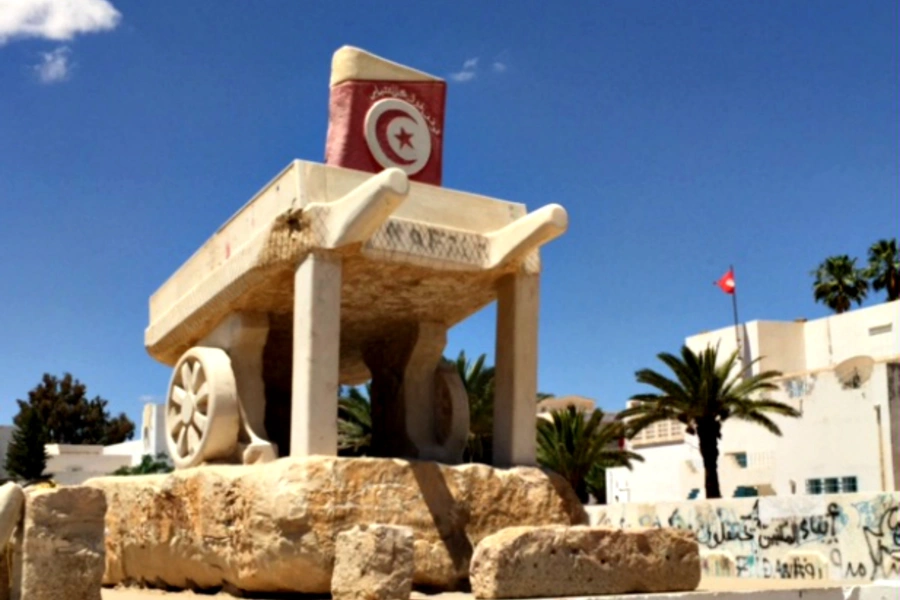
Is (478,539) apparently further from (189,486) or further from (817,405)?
(817,405)

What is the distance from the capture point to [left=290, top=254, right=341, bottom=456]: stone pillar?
1155 cm

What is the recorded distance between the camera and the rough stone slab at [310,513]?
425 inches

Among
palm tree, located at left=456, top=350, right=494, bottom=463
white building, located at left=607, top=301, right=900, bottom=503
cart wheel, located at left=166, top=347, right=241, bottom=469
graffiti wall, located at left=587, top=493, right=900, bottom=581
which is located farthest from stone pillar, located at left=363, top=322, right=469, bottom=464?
white building, located at left=607, top=301, right=900, bottom=503

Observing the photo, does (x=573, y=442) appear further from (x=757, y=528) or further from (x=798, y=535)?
(x=798, y=535)

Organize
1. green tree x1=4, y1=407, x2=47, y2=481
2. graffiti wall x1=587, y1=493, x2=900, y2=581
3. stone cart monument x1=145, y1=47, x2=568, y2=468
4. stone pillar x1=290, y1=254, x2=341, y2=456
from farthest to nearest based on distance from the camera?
green tree x1=4, y1=407, x2=47, y2=481 < graffiti wall x1=587, y1=493, x2=900, y2=581 < stone cart monument x1=145, y1=47, x2=568, y2=468 < stone pillar x1=290, y1=254, x2=341, y2=456

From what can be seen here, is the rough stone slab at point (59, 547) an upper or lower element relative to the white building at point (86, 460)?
lower

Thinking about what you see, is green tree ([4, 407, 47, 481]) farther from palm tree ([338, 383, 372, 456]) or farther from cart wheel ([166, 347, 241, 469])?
cart wheel ([166, 347, 241, 469])

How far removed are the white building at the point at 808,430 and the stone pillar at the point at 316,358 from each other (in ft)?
65.6

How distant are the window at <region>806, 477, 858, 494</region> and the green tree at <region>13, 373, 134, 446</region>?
4187cm

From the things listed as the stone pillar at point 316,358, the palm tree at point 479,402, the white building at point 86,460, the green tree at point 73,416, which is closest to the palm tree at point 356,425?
the palm tree at point 479,402

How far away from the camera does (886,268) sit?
154ft

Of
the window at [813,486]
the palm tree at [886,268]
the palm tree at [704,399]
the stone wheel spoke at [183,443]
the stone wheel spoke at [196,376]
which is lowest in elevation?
the window at [813,486]

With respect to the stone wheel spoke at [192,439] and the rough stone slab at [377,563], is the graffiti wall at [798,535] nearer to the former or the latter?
the stone wheel spoke at [192,439]

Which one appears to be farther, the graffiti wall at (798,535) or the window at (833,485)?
the window at (833,485)
